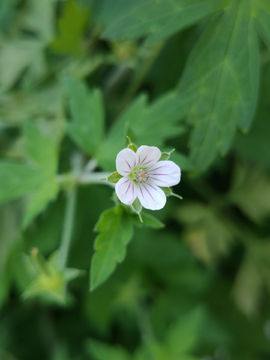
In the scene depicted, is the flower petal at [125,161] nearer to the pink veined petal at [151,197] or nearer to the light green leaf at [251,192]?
the pink veined petal at [151,197]

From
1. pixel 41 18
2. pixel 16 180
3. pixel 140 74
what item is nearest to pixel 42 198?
pixel 16 180

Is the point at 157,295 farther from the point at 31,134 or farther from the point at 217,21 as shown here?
the point at 217,21

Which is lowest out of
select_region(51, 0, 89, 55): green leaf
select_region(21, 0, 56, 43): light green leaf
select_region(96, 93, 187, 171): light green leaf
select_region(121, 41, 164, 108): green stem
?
select_region(96, 93, 187, 171): light green leaf

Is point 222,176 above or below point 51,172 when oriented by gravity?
above

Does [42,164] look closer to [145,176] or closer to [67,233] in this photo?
[67,233]

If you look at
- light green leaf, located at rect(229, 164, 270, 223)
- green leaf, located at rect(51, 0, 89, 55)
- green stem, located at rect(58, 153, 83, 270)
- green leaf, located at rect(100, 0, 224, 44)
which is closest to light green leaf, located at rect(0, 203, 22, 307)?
green stem, located at rect(58, 153, 83, 270)

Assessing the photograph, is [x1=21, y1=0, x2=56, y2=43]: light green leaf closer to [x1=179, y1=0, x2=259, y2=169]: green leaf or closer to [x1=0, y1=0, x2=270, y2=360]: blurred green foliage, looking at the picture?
[x1=0, y1=0, x2=270, y2=360]: blurred green foliage

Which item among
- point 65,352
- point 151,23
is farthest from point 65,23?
point 65,352
